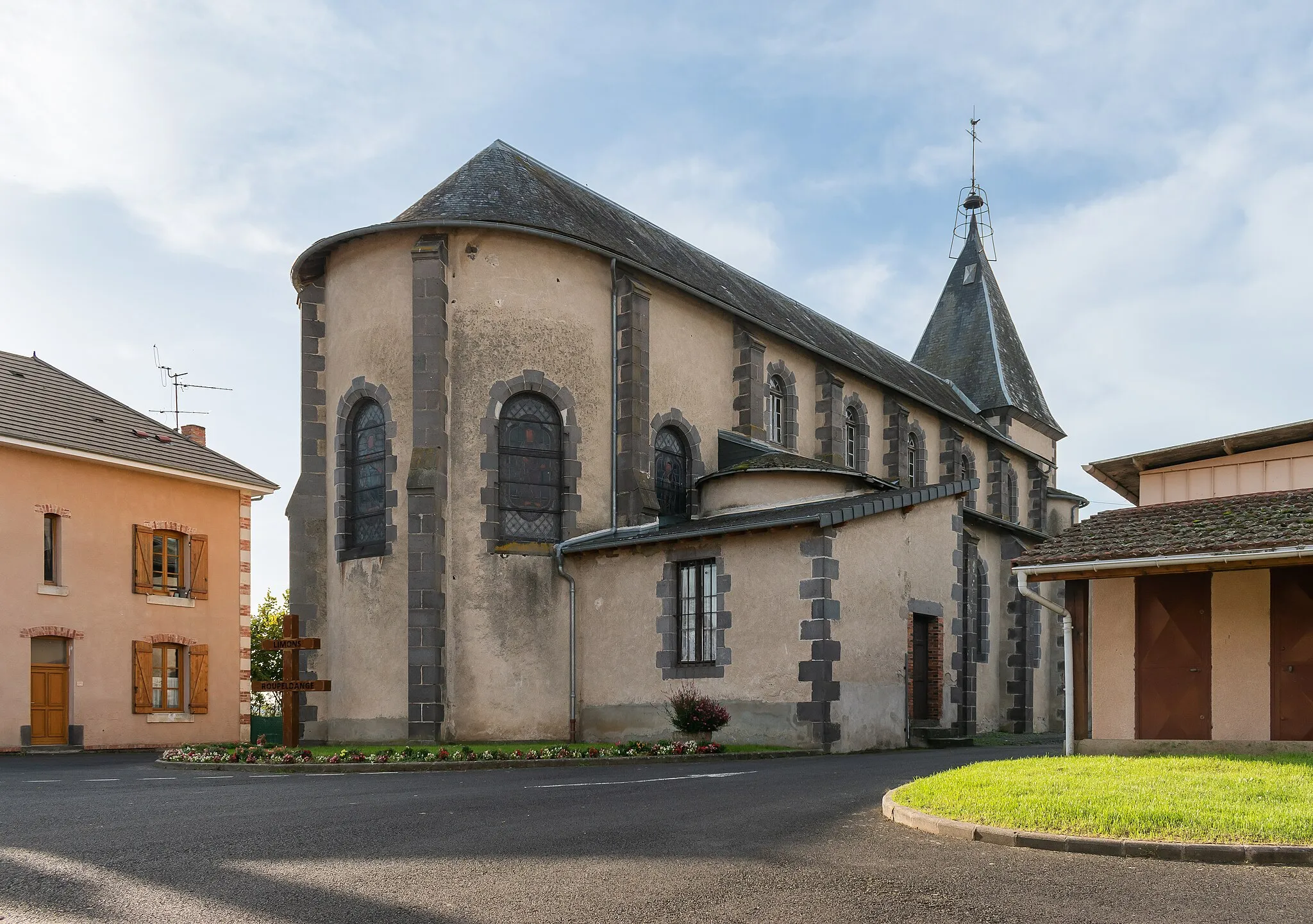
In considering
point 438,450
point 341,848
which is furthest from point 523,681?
point 341,848

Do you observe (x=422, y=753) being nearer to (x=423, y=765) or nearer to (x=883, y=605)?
(x=423, y=765)

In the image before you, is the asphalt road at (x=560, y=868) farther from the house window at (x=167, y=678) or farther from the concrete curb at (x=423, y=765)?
the house window at (x=167, y=678)

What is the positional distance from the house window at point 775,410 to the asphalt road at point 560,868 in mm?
16158

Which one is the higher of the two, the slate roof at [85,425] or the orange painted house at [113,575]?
the slate roof at [85,425]

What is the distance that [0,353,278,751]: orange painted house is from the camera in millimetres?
22547

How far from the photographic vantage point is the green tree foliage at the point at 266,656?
133ft

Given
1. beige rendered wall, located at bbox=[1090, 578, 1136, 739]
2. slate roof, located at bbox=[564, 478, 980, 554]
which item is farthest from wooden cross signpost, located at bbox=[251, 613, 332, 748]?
beige rendered wall, located at bbox=[1090, 578, 1136, 739]

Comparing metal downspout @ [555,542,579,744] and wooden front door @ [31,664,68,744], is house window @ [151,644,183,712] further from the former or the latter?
metal downspout @ [555,542,579,744]

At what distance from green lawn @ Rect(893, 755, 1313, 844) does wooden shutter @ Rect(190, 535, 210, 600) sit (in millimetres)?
19337

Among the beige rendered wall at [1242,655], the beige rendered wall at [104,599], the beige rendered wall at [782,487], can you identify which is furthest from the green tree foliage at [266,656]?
the beige rendered wall at [1242,655]

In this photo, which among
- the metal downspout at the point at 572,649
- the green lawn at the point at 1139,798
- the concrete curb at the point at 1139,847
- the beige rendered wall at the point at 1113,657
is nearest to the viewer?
the concrete curb at the point at 1139,847

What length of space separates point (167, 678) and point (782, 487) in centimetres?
1336

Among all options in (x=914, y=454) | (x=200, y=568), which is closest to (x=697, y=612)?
(x=200, y=568)

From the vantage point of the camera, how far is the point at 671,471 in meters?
24.0
